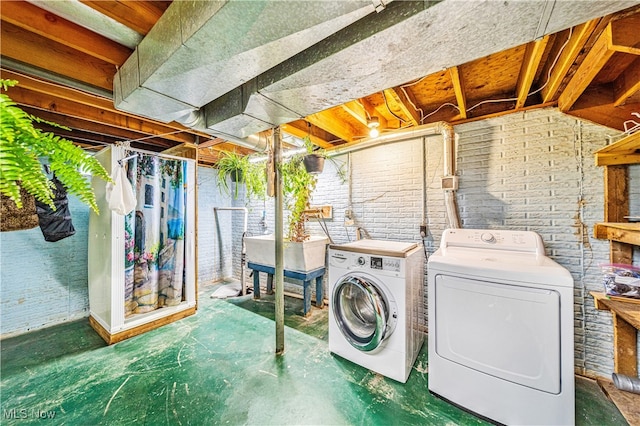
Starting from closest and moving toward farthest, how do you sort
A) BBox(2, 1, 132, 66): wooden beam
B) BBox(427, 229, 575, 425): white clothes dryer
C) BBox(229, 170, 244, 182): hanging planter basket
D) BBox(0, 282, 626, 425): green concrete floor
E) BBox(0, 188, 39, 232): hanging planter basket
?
BBox(2, 1, 132, 66): wooden beam < BBox(427, 229, 575, 425): white clothes dryer < BBox(0, 282, 626, 425): green concrete floor < BBox(0, 188, 39, 232): hanging planter basket < BBox(229, 170, 244, 182): hanging planter basket

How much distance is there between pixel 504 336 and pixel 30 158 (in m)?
2.58

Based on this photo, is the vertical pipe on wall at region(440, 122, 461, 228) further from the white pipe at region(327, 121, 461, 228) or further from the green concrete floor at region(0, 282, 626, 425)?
the green concrete floor at region(0, 282, 626, 425)

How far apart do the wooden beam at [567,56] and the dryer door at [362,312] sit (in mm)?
2019

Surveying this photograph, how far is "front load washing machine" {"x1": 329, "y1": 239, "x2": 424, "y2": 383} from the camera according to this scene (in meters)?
1.90

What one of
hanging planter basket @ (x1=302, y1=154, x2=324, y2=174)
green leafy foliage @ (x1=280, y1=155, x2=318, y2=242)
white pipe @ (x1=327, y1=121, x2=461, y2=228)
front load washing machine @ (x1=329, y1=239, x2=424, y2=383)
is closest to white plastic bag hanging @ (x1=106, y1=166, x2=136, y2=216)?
green leafy foliage @ (x1=280, y1=155, x2=318, y2=242)

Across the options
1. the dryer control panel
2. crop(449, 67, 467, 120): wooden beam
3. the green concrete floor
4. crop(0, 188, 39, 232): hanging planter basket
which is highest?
crop(449, 67, 467, 120): wooden beam

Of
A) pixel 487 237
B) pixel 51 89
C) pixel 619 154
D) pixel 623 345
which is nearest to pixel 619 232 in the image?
pixel 619 154

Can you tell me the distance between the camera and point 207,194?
4637mm

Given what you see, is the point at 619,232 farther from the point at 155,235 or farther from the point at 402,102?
the point at 155,235

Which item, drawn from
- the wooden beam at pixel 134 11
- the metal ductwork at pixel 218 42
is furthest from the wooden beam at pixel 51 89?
the wooden beam at pixel 134 11

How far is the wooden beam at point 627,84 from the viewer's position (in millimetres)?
1524

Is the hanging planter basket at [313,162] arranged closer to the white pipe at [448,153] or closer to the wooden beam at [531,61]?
the white pipe at [448,153]

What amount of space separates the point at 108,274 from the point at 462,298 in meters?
3.45

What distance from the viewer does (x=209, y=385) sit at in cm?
189
